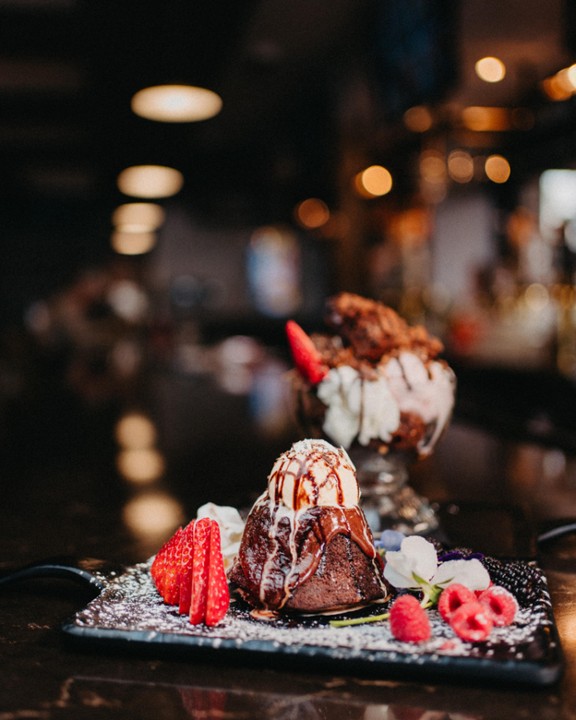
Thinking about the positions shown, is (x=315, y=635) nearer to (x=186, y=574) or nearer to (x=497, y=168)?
(x=186, y=574)

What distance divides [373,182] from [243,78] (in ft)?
5.04

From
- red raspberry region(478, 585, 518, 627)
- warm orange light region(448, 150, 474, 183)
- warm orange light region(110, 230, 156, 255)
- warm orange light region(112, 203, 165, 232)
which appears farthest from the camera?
warm orange light region(110, 230, 156, 255)

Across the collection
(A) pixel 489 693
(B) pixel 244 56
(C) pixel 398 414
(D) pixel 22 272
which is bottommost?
(A) pixel 489 693

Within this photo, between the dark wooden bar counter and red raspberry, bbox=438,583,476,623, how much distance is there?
90 millimetres

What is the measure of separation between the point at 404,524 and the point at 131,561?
1.44 ft

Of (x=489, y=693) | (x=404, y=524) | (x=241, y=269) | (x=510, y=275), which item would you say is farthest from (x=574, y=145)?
(x=241, y=269)

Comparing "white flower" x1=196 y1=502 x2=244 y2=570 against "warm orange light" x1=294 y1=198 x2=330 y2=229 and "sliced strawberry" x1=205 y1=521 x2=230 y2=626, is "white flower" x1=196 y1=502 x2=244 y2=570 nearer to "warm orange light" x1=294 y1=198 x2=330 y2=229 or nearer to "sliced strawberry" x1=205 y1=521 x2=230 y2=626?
"sliced strawberry" x1=205 y1=521 x2=230 y2=626

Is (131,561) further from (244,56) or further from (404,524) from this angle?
(244,56)

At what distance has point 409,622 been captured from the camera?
77cm

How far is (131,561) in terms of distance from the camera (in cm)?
121

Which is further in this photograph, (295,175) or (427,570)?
(295,175)

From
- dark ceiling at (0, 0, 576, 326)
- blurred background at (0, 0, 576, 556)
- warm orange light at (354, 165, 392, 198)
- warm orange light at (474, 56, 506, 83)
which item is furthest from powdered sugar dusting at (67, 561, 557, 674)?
warm orange light at (354, 165, 392, 198)

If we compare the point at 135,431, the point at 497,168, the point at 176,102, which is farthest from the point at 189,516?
the point at 497,168

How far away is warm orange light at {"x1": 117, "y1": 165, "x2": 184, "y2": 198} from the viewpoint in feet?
21.0
